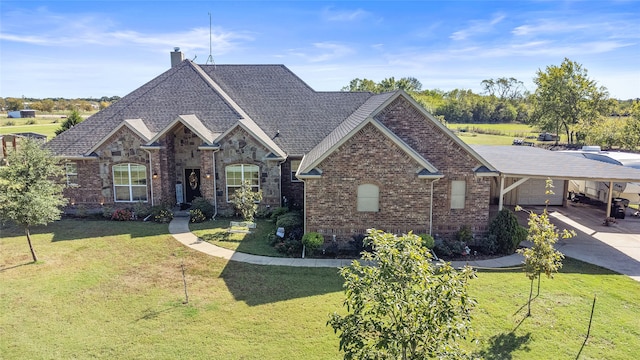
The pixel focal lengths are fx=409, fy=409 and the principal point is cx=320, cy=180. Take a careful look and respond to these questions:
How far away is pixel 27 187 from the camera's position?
1539 centimetres

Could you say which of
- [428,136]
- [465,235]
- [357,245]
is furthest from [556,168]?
[357,245]

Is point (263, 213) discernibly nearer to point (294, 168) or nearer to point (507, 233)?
point (294, 168)

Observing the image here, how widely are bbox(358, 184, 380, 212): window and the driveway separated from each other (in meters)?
8.43

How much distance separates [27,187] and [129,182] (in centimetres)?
762

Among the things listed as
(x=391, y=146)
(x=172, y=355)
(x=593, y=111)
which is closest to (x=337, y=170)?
(x=391, y=146)

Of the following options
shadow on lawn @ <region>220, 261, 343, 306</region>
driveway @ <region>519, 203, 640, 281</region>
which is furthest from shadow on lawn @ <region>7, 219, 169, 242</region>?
driveway @ <region>519, 203, 640, 281</region>

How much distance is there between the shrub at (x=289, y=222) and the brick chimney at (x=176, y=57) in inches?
632

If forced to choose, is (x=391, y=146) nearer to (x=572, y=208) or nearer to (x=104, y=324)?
(x=104, y=324)

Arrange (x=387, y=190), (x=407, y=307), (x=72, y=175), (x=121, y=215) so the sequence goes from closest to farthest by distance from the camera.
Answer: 1. (x=407, y=307)
2. (x=387, y=190)
3. (x=121, y=215)
4. (x=72, y=175)

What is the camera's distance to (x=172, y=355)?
32.7ft

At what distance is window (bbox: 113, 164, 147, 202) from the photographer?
2292cm

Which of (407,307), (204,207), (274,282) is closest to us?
(407,307)

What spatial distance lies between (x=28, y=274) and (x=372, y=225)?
13219mm

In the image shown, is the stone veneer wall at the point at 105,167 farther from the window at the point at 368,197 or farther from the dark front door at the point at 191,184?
the window at the point at 368,197
